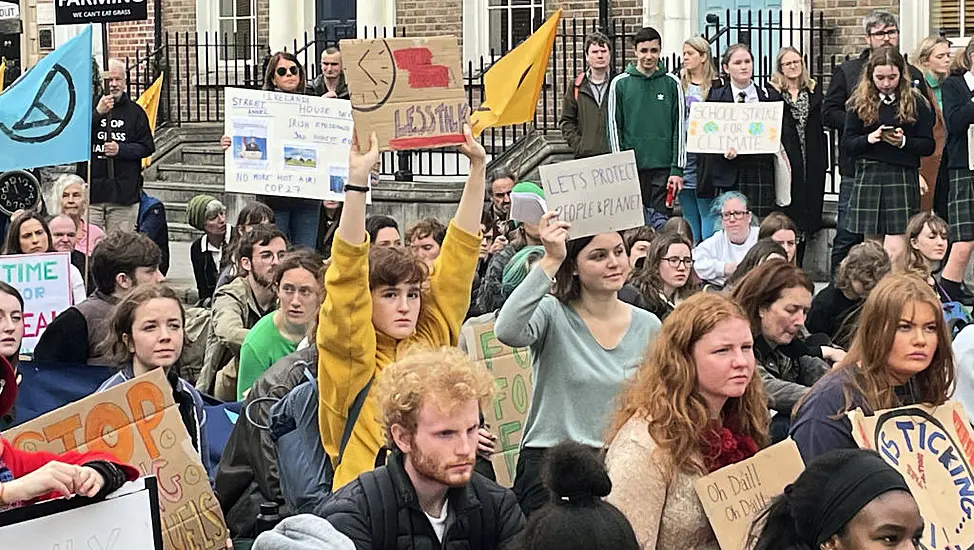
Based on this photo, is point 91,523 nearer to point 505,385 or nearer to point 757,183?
point 505,385

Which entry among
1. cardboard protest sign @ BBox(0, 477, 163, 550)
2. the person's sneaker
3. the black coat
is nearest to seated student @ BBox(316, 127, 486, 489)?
cardboard protest sign @ BBox(0, 477, 163, 550)

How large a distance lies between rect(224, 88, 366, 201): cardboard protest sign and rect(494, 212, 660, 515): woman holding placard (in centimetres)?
632

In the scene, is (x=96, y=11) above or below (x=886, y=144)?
above

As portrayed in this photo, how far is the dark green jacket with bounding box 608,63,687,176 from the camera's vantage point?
13.8 m

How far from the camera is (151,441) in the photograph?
5.85 m

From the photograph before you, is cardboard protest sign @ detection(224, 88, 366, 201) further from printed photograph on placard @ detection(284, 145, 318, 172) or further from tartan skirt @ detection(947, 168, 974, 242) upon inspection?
tartan skirt @ detection(947, 168, 974, 242)

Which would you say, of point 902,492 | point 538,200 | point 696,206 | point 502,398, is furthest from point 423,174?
point 902,492

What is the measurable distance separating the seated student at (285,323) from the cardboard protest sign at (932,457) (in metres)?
2.86

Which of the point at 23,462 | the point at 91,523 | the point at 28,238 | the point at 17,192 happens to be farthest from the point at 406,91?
the point at 17,192

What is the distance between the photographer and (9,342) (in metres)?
6.83

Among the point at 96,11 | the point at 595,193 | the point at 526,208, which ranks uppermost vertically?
the point at 96,11

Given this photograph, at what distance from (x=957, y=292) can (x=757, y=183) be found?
11.8 ft

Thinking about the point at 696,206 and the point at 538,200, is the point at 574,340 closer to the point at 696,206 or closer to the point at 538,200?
the point at 538,200

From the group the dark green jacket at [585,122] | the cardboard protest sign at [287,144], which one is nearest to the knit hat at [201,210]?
the cardboard protest sign at [287,144]
